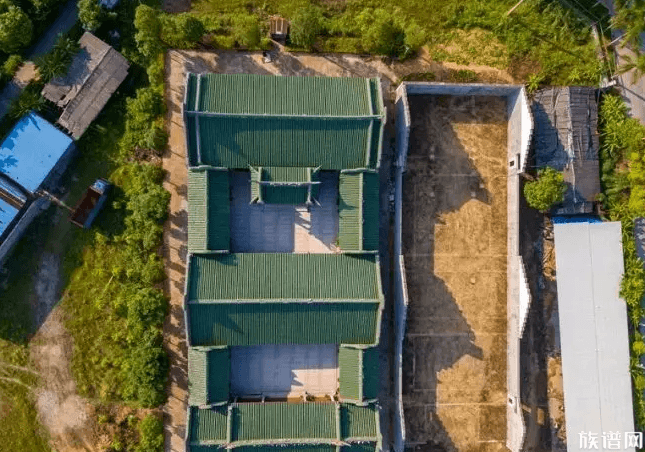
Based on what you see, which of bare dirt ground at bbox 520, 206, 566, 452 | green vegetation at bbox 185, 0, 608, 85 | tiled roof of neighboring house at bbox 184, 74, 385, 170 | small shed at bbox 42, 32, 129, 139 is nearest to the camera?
tiled roof of neighboring house at bbox 184, 74, 385, 170

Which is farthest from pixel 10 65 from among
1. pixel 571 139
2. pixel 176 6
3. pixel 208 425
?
Result: pixel 571 139

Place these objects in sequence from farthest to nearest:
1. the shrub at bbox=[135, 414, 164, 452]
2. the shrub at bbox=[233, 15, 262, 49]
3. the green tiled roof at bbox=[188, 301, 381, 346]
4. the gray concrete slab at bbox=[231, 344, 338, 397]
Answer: the gray concrete slab at bbox=[231, 344, 338, 397] < the shrub at bbox=[135, 414, 164, 452] < the shrub at bbox=[233, 15, 262, 49] < the green tiled roof at bbox=[188, 301, 381, 346]

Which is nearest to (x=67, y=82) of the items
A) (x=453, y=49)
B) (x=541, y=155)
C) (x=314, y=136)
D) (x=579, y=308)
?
(x=314, y=136)

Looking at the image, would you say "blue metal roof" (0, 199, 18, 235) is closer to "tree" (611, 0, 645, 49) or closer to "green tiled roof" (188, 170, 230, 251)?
"green tiled roof" (188, 170, 230, 251)

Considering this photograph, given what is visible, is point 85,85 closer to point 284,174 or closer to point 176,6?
point 176,6

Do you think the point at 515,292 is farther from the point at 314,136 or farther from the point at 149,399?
the point at 149,399

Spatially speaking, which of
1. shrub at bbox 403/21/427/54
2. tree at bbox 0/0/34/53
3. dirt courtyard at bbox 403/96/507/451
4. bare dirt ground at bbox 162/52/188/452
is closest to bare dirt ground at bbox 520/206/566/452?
dirt courtyard at bbox 403/96/507/451
